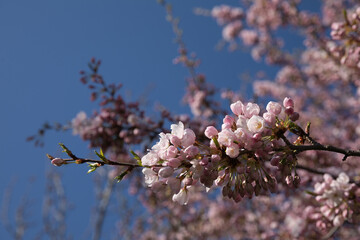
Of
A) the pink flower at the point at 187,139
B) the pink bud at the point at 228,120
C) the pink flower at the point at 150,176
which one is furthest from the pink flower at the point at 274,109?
the pink flower at the point at 150,176

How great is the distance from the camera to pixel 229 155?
4.36ft

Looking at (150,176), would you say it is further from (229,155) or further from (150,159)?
(229,155)

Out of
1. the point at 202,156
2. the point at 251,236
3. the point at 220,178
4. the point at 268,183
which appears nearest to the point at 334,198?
the point at 268,183

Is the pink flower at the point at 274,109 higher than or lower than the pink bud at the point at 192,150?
higher

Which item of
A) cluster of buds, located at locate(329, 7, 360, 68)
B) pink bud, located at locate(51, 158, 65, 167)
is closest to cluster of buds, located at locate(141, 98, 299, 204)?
pink bud, located at locate(51, 158, 65, 167)

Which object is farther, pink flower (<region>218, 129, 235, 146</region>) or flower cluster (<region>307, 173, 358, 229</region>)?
flower cluster (<region>307, 173, 358, 229</region>)

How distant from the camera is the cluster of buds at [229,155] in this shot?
137 cm

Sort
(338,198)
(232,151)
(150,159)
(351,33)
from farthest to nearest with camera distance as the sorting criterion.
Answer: (351,33), (338,198), (150,159), (232,151)

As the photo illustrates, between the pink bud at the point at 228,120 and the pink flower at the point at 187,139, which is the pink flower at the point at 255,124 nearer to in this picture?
the pink bud at the point at 228,120

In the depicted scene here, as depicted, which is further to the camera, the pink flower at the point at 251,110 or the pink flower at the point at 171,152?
the pink flower at the point at 251,110

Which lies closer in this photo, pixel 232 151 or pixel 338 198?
pixel 232 151

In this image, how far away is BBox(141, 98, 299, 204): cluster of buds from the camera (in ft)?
4.49

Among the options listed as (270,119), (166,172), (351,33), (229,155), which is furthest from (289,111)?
(351,33)

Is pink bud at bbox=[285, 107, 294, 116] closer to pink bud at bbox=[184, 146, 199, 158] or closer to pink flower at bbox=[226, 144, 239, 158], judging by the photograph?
pink flower at bbox=[226, 144, 239, 158]
